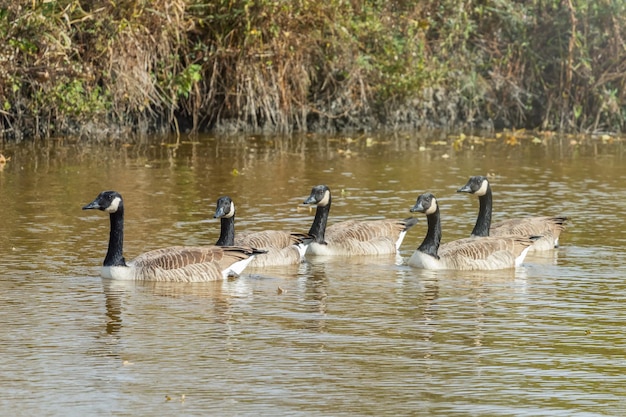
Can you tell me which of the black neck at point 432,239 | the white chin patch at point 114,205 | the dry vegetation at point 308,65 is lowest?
the black neck at point 432,239

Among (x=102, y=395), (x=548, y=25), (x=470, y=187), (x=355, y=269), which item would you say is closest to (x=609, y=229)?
(x=470, y=187)

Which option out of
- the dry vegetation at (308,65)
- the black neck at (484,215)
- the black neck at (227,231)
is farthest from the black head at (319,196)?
the dry vegetation at (308,65)

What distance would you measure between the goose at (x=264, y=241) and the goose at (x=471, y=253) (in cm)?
122

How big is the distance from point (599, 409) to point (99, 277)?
228 inches

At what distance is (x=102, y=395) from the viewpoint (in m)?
8.24

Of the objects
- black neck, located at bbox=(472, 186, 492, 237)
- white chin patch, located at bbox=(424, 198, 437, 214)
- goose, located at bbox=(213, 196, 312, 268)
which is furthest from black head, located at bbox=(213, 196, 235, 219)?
black neck, located at bbox=(472, 186, 492, 237)

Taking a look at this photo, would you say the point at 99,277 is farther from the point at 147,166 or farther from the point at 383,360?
the point at 147,166

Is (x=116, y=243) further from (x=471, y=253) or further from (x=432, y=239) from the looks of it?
(x=471, y=253)

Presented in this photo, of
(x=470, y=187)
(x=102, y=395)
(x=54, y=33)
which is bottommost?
(x=102, y=395)

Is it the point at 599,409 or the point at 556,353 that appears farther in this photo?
the point at 556,353

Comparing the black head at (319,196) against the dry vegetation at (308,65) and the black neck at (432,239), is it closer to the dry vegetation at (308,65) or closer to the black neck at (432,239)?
the black neck at (432,239)

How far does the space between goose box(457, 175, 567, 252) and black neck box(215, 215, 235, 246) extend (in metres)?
2.72

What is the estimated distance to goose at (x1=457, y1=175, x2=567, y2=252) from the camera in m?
14.4

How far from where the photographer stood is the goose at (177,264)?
1218cm
